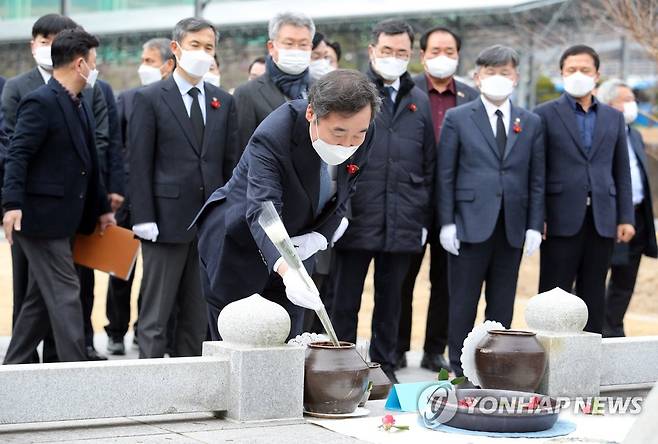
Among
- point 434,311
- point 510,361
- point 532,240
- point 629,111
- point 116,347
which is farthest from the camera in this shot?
point 629,111

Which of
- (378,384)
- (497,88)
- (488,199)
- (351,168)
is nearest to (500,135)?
(497,88)

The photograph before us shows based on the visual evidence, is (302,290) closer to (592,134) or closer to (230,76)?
(592,134)

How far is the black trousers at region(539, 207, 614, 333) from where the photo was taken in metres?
8.28

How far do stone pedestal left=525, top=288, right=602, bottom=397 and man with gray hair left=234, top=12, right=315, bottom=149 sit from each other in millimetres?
2211

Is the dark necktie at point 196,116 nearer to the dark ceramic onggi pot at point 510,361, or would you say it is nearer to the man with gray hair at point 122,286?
the man with gray hair at point 122,286

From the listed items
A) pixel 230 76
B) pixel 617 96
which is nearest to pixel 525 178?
pixel 617 96

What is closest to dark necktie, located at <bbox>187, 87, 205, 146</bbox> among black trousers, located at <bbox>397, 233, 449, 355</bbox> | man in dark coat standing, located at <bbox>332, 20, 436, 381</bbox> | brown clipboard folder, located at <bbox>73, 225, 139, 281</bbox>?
brown clipboard folder, located at <bbox>73, 225, 139, 281</bbox>

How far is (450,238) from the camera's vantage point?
7809 mm

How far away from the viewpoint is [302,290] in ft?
16.9

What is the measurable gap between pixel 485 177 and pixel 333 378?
263cm

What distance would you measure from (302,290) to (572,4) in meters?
16.2

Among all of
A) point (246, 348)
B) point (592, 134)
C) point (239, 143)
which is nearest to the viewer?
point (246, 348)

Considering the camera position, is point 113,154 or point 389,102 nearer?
point 389,102

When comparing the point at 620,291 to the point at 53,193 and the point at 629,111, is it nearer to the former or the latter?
the point at 629,111
